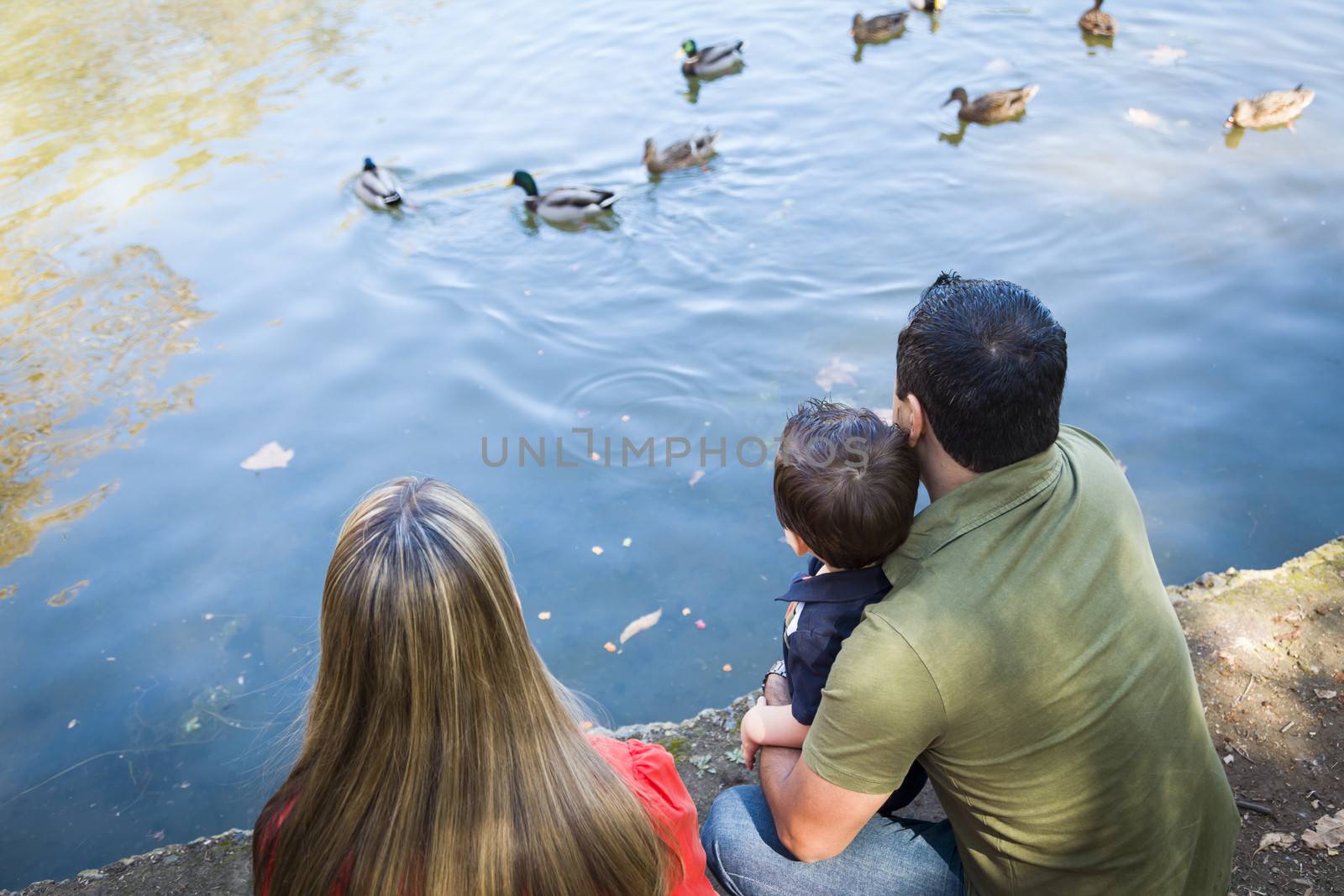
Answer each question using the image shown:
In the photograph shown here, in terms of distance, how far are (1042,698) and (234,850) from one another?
2520 mm

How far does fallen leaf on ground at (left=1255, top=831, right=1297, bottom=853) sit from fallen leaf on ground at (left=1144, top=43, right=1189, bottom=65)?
27.7ft

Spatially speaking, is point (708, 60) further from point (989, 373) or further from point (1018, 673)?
point (1018, 673)

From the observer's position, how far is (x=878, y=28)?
973 cm

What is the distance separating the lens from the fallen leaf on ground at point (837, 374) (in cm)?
542

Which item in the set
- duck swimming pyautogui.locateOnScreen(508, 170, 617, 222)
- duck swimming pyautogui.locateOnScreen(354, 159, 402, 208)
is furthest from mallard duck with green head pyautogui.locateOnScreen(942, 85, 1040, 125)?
duck swimming pyautogui.locateOnScreen(354, 159, 402, 208)

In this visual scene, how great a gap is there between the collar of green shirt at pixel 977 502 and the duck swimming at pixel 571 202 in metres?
5.96

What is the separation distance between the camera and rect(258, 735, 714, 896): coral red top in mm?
1786

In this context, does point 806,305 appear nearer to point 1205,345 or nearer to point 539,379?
A: point 539,379

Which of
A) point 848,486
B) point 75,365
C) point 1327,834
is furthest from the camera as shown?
point 75,365

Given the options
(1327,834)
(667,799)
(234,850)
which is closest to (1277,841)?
(1327,834)

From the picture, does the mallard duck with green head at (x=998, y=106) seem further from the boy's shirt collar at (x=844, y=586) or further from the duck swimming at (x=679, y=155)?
the boy's shirt collar at (x=844, y=586)

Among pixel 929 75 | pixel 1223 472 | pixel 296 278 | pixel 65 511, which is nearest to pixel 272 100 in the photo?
pixel 296 278

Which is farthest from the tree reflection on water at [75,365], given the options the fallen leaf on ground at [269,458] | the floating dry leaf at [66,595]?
the fallen leaf on ground at [269,458]

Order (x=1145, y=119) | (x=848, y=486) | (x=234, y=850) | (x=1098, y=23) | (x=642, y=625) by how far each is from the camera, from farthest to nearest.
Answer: (x=1098, y=23)
(x=1145, y=119)
(x=642, y=625)
(x=234, y=850)
(x=848, y=486)
